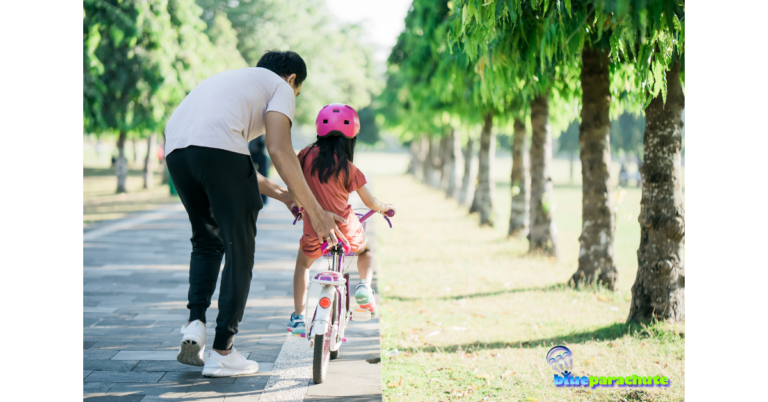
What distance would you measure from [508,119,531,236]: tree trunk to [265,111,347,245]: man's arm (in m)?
8.79

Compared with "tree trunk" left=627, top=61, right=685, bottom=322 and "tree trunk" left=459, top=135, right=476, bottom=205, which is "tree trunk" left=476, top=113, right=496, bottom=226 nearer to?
"tree trunk" left=459, top=135, right=476, bottom=205

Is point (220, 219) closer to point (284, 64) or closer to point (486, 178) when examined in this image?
point (284, 64)

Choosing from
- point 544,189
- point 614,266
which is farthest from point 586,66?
point 544,189

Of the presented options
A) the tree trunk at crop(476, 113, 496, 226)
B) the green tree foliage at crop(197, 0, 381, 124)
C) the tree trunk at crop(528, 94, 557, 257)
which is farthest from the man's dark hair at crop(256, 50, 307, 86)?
the green tree foliage at crop(197, 0, 381, 124)

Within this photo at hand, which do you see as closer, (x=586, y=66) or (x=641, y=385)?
(x=641, y=385)

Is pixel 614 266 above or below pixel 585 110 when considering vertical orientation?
below

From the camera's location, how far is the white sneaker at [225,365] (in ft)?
12.6

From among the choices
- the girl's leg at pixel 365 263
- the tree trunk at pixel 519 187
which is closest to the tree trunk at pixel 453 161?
the tree trunk at pixel 519 187

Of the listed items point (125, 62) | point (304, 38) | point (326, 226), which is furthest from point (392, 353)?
point (304, 38)

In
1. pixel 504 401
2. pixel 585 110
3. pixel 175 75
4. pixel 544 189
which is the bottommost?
pixel 504 401

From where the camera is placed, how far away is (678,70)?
5.37m

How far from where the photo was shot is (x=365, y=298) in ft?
13.1

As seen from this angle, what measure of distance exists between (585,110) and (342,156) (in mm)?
4332
